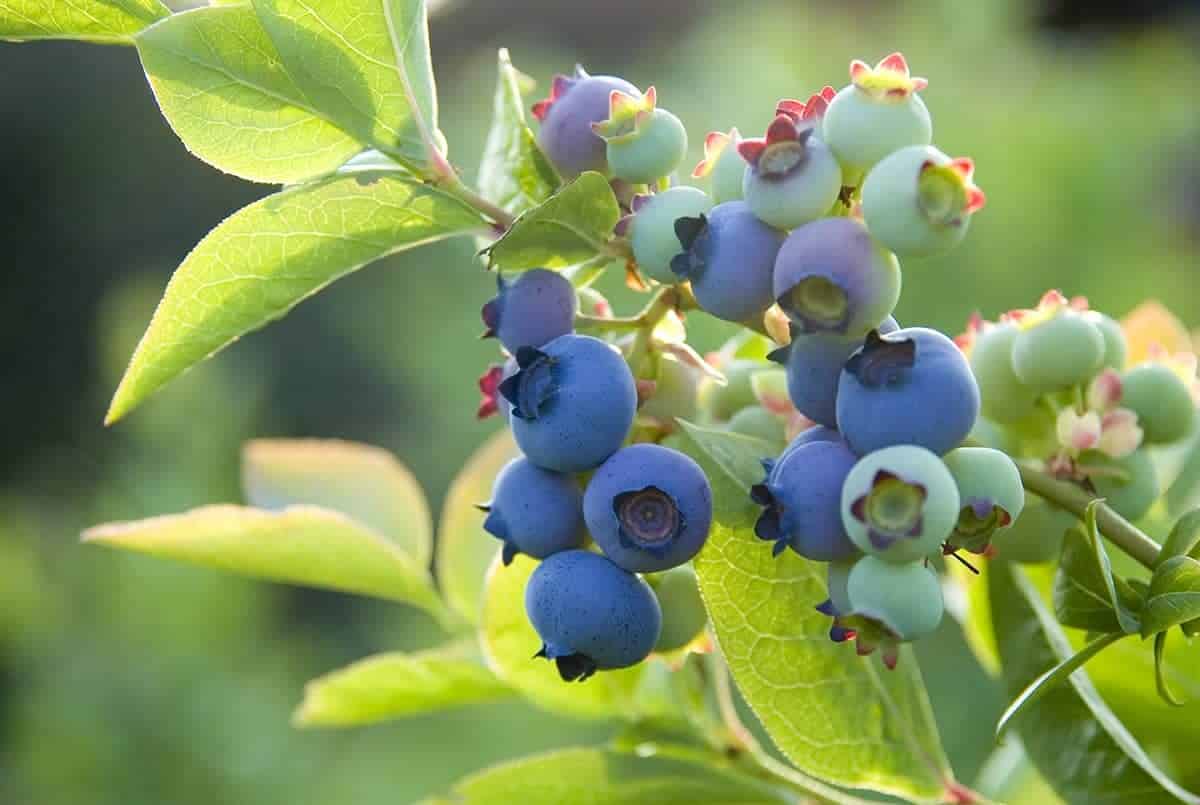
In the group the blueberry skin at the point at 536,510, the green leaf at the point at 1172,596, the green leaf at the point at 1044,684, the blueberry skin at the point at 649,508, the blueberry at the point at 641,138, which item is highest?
the blueberry at the point at 641,138

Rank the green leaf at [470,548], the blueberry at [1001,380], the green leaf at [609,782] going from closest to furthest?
the blueberry at [1001,380], the green leaf at [609,782], the green leaf at [470,548]

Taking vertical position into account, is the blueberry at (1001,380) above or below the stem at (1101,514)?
above

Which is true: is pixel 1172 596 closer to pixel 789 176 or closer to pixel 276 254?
pixel 789 176

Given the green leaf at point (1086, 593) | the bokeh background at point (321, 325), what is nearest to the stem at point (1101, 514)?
the green leaf at point (1086, 593)

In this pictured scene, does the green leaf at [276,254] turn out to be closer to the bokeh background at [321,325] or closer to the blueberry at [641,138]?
the blueberry at [641,138]

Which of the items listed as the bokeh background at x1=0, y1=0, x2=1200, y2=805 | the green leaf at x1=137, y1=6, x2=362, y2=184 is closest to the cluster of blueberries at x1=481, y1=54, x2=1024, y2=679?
the green leaf at x1=137, y1=6, x2=362, y2=184

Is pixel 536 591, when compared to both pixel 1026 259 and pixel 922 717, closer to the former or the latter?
pixel 922 717
